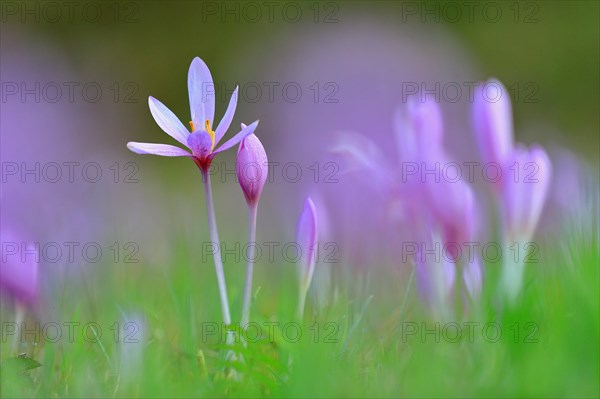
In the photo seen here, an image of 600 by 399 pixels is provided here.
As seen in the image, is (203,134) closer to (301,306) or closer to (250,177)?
(250,177)

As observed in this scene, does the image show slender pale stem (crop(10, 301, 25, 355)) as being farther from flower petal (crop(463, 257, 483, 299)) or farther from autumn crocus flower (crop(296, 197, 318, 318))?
flower petal (crop(463, 257, 483, 299))

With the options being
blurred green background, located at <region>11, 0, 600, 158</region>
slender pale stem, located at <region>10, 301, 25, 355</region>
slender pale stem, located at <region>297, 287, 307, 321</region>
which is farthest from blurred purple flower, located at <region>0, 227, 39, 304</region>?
blurred green background, located at <region>11, 0, 600, 158</region>

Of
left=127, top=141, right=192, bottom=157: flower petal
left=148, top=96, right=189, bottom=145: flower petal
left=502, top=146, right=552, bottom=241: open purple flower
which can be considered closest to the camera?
left=127, top=141, right=192, bottom=157: flower petal

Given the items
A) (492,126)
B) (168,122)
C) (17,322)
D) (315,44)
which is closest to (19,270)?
(17,322)

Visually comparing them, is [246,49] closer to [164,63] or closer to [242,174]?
[164,63]

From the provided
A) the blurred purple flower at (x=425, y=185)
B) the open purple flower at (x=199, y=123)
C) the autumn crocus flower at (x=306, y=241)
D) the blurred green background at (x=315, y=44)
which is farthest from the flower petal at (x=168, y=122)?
the blurred green background at (x=315, y=44)

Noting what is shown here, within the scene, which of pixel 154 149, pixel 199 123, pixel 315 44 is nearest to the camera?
pixel 154 149

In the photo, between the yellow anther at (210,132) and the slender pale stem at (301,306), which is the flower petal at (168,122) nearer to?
the yellow anther at (210,132)
